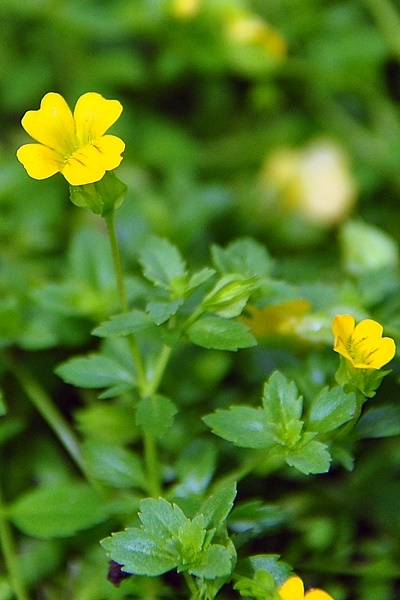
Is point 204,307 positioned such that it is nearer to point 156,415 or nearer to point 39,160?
point 156,415

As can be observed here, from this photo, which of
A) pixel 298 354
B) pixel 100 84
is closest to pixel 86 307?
pixel 298 354

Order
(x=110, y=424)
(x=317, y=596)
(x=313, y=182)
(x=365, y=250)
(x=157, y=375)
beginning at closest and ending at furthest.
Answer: (x=317, y=596) < (x=157, y=375) < (x=110, y=424) < (x=365, y=250) < (x=313, y=182)

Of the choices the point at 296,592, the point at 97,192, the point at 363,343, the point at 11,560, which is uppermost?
the point at 97,192

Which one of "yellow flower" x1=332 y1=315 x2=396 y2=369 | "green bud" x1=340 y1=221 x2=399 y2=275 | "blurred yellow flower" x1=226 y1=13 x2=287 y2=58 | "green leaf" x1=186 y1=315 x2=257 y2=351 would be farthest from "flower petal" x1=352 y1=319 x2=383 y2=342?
"blurred yellow flower" x1=226 y1=13 x2=287 y2=58

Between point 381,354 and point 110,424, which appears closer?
point 381,354

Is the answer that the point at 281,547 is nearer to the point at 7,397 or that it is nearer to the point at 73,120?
the point at 7,397

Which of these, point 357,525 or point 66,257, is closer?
point 357,525

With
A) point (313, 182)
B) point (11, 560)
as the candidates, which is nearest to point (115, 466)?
point (11, 560)
